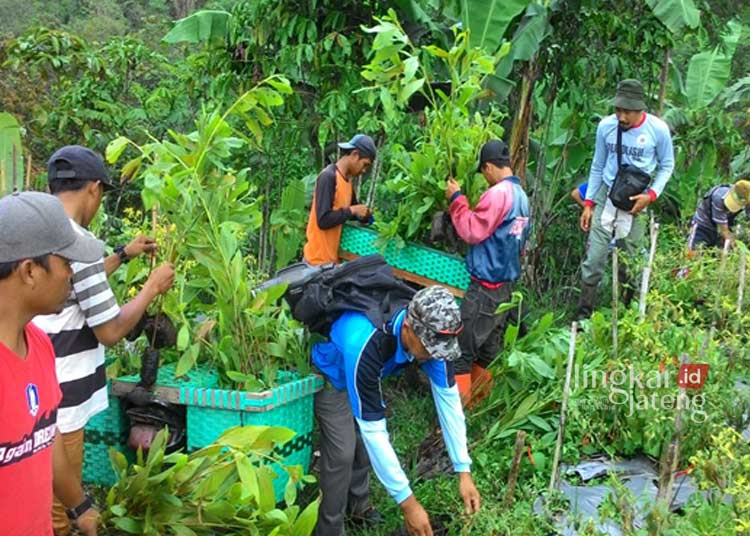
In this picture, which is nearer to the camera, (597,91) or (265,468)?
(265,468)

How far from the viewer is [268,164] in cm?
775

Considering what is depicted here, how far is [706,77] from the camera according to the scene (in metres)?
9.21

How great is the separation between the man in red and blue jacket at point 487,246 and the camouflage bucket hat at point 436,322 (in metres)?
1.62

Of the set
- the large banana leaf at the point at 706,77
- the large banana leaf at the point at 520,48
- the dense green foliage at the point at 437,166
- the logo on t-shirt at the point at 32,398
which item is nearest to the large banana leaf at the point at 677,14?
the dense green foliage at the point at 437,166

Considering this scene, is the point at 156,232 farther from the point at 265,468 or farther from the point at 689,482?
the point at 689,482

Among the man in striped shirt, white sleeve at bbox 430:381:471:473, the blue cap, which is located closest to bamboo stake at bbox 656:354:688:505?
white sleeve at bbox 430:381:471:473

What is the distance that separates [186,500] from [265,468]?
1.09 feet

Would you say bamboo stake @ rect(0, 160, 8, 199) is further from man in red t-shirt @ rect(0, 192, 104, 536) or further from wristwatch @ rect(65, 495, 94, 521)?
man in red t-shirt @ rect(0, 192, 104, 536)

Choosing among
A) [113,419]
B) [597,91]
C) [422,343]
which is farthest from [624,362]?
[597,91]

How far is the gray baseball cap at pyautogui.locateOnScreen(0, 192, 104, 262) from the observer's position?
2086 millimetres

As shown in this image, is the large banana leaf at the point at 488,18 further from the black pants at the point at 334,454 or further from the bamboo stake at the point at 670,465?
the bamboo stake at the point at 670,465

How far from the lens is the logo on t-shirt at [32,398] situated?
82.7 inches

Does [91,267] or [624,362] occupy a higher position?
[91,267]

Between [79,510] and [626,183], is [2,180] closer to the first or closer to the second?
[79,510]
